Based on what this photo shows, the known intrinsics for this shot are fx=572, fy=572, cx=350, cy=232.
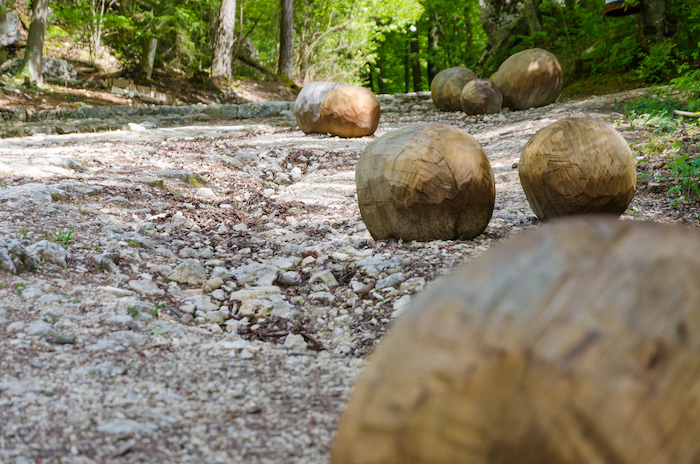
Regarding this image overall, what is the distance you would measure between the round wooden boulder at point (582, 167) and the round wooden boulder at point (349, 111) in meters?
5.73

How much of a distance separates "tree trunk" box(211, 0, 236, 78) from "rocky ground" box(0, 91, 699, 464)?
915 centimetres

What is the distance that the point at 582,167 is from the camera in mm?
4293

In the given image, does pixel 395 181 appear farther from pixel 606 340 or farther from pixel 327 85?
pixel 327 85

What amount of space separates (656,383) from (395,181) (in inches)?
125

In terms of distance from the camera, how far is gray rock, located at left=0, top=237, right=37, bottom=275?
328 cm

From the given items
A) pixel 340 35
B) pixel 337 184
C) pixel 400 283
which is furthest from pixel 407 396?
pixel 340 35

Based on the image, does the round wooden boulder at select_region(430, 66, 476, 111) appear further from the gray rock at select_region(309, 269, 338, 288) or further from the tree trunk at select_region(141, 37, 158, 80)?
the gray rock at select_region(309, 269, 338, 288)

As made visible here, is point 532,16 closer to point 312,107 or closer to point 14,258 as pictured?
point 312,107

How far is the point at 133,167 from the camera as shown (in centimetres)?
717

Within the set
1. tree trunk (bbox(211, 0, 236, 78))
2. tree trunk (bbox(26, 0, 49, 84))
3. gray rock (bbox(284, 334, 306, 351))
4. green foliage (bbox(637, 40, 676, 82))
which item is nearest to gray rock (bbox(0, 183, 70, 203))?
gray rock (bbox(284, 334, 306, 351))

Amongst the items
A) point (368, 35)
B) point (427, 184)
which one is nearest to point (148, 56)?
point (368, 35)

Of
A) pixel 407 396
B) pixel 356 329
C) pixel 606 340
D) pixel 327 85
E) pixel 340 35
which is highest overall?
pixel 340 35

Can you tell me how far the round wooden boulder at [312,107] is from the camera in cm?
1057

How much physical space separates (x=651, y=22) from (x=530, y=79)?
2.58 meters
